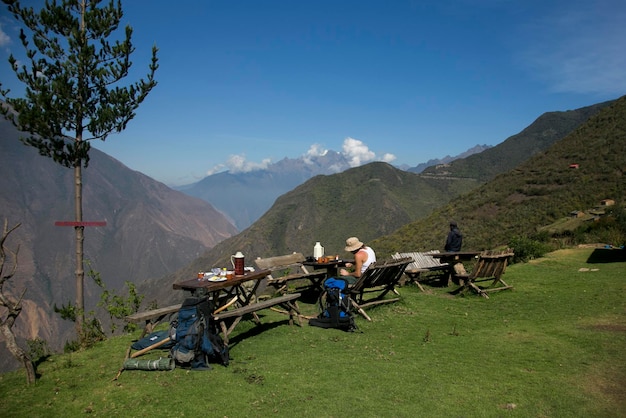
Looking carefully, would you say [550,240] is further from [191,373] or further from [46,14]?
[46,14]

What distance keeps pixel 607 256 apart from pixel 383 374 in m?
11.3

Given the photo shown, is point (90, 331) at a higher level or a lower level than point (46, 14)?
lower

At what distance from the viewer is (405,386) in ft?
15.8

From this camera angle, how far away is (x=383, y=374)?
16.9 feet

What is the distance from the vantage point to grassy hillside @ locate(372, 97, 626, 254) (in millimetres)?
29438

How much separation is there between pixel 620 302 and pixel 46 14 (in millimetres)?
11986

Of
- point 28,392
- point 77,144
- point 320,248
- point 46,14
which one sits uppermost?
point 46,14

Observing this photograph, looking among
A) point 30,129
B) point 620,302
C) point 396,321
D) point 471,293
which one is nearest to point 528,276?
point 471,293

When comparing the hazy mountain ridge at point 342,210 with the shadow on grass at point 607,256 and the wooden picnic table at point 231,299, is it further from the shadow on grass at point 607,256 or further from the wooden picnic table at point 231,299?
the wooden picnic table at point 231,299

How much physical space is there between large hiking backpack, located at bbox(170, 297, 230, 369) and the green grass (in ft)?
0.55

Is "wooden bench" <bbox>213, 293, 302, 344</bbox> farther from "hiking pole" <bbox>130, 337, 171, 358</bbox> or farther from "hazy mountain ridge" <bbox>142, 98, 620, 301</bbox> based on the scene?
"hazy mountain ridge" <bbox>142, 98, 620, 301</bbox>

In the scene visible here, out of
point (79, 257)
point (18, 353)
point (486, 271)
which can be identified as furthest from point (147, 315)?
point (486, 271)

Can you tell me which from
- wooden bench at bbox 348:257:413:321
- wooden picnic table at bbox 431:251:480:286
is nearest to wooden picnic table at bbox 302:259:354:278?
wooden bench at bbox 348:257:413:321

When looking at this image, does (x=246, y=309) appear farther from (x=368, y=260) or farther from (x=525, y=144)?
(x=525, y=144)
